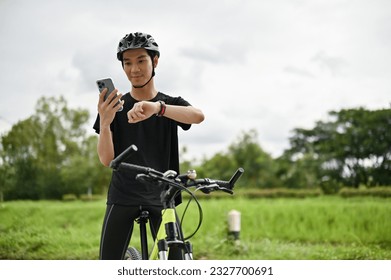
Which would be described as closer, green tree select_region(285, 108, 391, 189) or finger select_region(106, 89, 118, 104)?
finger select_region(106, 89, 118, 104)

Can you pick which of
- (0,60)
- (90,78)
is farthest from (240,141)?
(0,60)

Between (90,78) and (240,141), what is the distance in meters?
1.33

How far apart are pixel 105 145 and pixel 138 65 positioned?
35 cm

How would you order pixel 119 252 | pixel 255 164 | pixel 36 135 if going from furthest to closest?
pixel 255 164
pixel 36 135
pixel 119 252

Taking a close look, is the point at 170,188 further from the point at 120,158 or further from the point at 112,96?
the point at 112,96

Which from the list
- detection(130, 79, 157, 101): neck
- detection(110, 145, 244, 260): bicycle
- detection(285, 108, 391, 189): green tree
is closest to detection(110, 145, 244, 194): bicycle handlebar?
detection(110, 145, 244, 260): bicycle

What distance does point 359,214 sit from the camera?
4.50 meters

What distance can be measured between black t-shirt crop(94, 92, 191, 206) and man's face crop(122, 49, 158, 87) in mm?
80

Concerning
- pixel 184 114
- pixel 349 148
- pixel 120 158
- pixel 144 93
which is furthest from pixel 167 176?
pixel 349 148

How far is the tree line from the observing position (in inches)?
168

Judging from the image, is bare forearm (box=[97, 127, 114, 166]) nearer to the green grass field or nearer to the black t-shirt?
the black t-shirt

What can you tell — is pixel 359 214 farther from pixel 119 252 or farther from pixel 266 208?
pixel 119 252

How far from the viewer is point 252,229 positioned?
4855 millimetres

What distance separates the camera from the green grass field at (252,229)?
436cm
